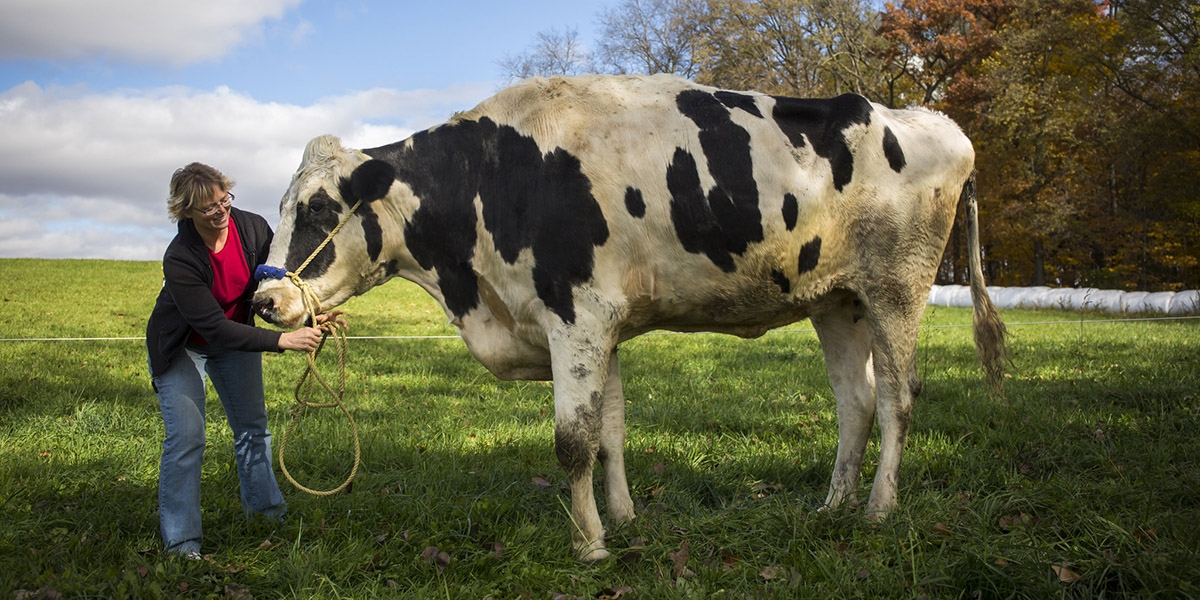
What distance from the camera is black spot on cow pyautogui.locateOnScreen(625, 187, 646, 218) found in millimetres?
4035

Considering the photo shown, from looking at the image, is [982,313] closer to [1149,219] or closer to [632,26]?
[1149,219]

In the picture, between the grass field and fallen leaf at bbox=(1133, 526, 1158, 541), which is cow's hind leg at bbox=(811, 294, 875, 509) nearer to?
the grass field

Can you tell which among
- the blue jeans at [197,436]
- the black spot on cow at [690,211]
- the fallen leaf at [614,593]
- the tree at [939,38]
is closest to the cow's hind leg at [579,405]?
the fallen leaf at [614,593]

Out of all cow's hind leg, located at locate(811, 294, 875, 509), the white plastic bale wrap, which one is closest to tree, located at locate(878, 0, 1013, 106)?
the white plastic bale wrap

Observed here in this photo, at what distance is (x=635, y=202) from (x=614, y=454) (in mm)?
1474

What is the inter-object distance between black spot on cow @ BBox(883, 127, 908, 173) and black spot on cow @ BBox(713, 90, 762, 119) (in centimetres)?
73

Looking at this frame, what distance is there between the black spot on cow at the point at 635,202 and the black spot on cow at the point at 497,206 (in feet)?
0.51

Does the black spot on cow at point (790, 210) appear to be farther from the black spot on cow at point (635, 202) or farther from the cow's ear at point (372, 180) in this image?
the cow's ear at point (372, 180)

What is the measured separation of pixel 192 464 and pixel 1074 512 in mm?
4680

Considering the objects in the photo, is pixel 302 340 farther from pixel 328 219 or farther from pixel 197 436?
pixel 197 436

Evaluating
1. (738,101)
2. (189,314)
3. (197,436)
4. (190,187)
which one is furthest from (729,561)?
(190,187)

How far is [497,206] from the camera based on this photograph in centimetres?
414

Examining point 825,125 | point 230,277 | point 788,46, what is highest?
point 788,46

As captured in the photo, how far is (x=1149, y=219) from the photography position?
79.4 feet
